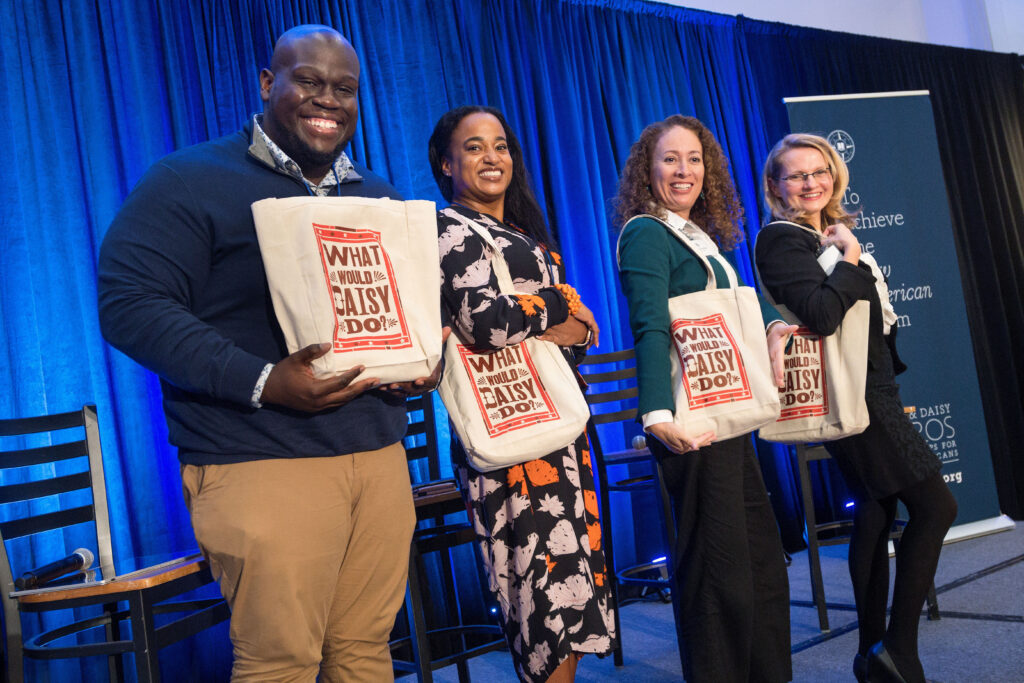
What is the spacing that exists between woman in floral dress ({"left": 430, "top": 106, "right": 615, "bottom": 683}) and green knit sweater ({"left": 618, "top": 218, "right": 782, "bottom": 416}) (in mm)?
135

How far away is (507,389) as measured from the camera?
1.64m

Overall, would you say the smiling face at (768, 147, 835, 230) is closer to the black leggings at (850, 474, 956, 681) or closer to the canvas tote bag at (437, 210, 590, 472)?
the black leggings at (850, 474, 956, 681)

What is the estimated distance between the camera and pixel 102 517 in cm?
227

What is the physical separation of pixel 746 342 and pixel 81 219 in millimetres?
2514

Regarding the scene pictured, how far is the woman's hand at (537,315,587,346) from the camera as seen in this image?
1.75m

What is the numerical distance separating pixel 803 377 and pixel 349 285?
1.38 m

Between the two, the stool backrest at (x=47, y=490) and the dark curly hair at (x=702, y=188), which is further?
the dark curly hair at (x=702, y=188)

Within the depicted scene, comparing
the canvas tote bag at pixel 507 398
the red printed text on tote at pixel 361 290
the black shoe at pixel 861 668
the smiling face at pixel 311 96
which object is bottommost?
the black shoe at pixel 861 668

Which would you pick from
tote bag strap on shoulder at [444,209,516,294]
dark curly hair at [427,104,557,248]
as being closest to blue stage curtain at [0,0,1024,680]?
dark curly hair at [427,104,557,248]

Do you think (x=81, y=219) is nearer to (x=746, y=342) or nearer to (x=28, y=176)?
(x=28, y=176)

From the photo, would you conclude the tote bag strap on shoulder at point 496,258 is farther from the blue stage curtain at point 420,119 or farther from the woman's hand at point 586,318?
the blue stage curtain at point 420,119

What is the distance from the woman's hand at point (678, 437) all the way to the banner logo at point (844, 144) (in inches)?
133

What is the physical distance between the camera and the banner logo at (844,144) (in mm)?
4527

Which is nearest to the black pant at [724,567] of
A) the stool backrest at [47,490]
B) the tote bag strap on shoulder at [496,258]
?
the tote bag strap on shoulder at [496,258]
